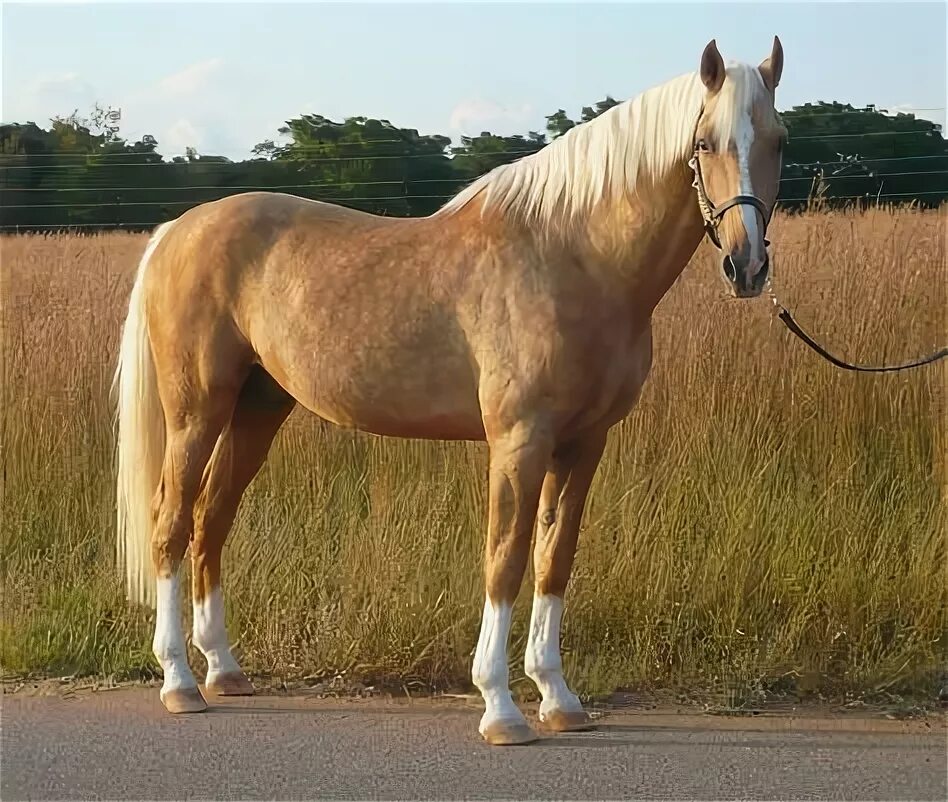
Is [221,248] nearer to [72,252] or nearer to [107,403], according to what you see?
[107,403]

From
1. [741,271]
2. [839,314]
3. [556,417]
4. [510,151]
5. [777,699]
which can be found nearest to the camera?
[741,271]

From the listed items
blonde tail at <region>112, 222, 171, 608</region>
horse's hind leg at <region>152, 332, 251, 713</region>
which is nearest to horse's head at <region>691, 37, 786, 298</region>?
horse's hind leg at <region>152, 332, 251, 713</region>

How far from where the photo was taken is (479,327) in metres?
3.42

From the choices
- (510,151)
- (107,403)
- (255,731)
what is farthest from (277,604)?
(510,151)

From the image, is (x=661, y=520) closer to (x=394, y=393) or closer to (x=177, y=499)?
(x=394, y=393)

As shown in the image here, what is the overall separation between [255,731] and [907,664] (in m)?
2.39

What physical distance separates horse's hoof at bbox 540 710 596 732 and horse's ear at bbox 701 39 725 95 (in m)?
2.08

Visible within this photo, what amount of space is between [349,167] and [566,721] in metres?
5.47

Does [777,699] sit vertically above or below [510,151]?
below

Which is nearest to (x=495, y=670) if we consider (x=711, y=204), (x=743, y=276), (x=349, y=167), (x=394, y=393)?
(x=394, y=393)

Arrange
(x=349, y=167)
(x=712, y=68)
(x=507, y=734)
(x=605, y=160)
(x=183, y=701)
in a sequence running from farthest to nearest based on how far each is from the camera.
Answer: (x=349, y=167)
(x=183, y=701)
(x=605, y=160)
(x=507, y=734)
(x=712, y=68)

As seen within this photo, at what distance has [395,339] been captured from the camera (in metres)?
3.54

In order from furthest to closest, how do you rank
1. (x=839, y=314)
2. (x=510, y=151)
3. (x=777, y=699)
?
(x=510, y=151)
(x=839, y=314)
(x=777, y=699)

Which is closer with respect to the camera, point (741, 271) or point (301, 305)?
point (741, 271)
